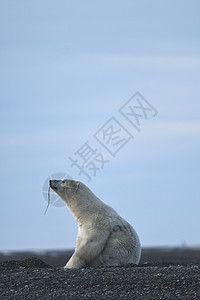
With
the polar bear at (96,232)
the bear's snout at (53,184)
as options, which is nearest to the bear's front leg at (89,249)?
the polar bear at (96,232)

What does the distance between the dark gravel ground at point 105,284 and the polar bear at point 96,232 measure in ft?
4.88

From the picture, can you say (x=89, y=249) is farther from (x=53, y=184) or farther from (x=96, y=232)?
(x=53, y=184)

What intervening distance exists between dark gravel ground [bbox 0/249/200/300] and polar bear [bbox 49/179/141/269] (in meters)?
1.49

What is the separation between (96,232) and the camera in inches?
619

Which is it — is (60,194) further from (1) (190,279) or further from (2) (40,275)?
(1) (190,279)

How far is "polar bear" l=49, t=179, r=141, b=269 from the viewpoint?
15.6 meters

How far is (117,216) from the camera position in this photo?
53.5 ft

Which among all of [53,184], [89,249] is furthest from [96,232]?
[53,184]

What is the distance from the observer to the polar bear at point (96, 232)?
15648mm

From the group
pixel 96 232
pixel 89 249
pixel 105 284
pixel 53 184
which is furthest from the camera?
pixel 53 184

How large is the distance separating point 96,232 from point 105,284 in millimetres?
2967

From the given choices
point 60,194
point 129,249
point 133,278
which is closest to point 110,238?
point 129,249

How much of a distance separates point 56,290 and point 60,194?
167 inches

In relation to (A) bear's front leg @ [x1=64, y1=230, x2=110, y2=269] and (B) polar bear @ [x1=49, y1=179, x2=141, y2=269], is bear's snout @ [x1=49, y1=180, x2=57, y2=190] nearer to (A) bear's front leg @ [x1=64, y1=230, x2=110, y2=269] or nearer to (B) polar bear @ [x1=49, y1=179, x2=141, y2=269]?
(B) polar bear @ [x1=49, y1=179, x2=141, y2=269]
